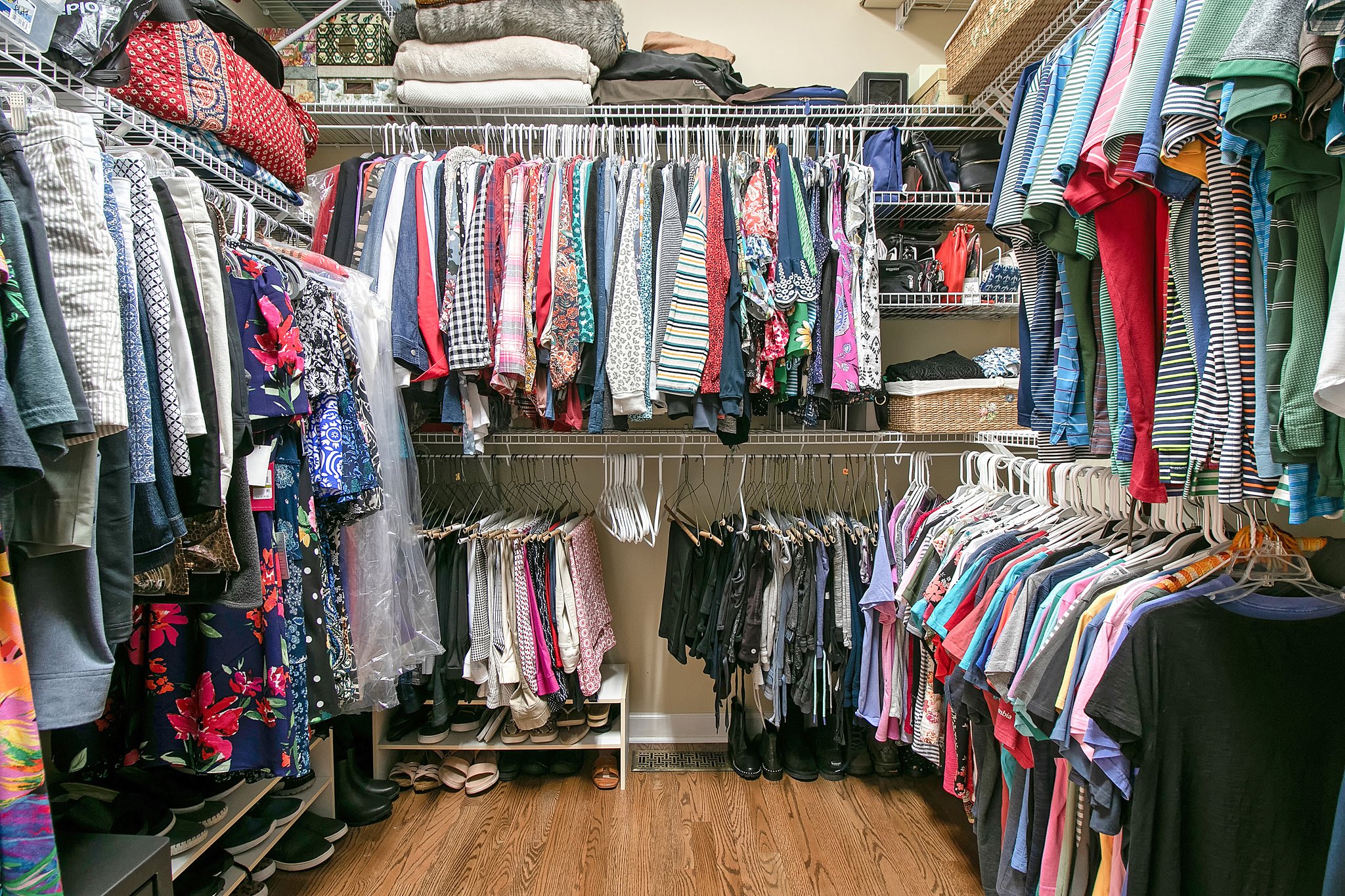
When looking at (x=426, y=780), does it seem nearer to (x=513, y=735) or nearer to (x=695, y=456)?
(x=513, y=735)

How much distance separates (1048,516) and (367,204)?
2042mm

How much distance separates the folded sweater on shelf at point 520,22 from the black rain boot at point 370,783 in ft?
7.50

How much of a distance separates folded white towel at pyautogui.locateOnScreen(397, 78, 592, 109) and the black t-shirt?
2.03 metres

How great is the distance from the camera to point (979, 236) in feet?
8.34

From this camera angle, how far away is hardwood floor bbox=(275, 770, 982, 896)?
175 cm

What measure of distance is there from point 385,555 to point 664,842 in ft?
3.79

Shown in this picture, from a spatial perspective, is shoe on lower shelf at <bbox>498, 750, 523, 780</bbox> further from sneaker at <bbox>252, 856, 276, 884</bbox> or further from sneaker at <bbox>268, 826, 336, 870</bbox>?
sneaker at <bbox>252, 856, 276, 884</bbox>

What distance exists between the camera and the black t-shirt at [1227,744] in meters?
0.97

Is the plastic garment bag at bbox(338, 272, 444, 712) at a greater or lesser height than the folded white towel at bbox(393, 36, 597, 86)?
lesser

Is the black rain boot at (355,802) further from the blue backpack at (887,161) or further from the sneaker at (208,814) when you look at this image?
the blue backpack at (887,161)

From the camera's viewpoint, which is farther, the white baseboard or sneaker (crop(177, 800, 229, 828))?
the white baseboard

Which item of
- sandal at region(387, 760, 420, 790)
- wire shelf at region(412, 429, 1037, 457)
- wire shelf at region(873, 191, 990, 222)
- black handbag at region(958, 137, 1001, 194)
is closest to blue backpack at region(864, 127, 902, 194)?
wire shelf at region(873, 191, 990, 222)

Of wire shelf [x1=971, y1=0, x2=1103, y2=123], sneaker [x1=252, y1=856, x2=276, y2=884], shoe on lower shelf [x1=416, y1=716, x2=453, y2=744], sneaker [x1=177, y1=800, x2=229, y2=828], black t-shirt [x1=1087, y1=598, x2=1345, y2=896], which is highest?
wire shelf [x1=971, y1=0, x2=1103, y2=123]

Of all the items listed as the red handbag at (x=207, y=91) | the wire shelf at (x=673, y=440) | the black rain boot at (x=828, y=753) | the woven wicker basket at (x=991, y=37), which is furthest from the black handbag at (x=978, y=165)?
the red handbag at (x=207, y=91)
